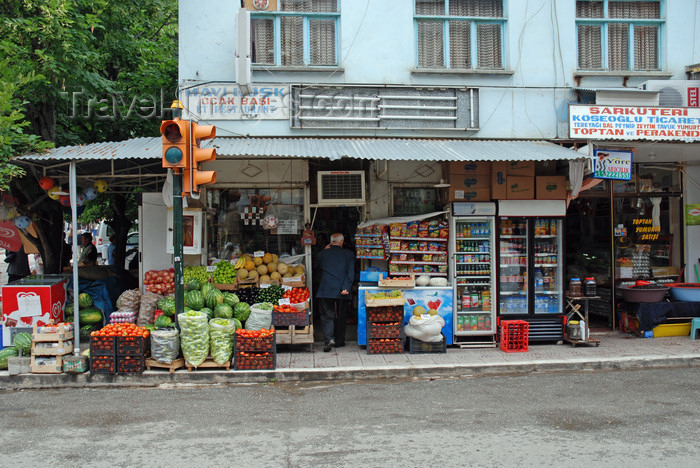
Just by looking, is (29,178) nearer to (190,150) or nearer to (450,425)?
(190,150)

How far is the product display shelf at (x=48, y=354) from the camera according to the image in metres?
7.25

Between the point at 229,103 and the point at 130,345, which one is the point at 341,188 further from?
the point at 130,345

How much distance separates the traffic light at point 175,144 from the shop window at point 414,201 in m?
4.47

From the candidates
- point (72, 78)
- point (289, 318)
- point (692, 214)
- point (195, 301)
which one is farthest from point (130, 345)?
point (692, 214)

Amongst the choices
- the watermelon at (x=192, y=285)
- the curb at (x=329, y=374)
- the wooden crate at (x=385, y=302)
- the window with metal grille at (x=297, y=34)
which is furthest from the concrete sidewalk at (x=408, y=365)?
the window with metal grille at (x=297, y=34)

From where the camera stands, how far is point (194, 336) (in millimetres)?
7422

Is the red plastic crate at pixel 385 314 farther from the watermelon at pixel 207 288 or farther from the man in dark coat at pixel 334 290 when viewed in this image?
the watermelon at pixel 207 288

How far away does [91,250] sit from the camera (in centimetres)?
1309

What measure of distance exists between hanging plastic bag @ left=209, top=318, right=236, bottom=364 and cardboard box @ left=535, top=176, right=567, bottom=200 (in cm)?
583

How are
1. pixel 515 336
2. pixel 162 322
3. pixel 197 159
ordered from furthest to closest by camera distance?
pixel 515 336 → pixel 162 322 → pixel 197 159

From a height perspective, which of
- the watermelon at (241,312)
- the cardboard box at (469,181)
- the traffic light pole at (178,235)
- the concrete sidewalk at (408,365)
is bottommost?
the concrete sidewalk at (408,365)

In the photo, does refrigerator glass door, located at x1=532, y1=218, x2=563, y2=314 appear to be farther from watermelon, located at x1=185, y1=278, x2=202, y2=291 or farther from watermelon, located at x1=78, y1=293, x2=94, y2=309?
watermelon, located at x1=78, y1=293, x2=94, y2=309

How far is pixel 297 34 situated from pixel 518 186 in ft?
16.1

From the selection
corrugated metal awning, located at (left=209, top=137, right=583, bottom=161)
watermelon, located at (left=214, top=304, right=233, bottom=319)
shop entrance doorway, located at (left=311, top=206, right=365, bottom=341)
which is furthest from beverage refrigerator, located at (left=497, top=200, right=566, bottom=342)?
watermelon, located at (left=214, top=304, right=233, bottom=319)
